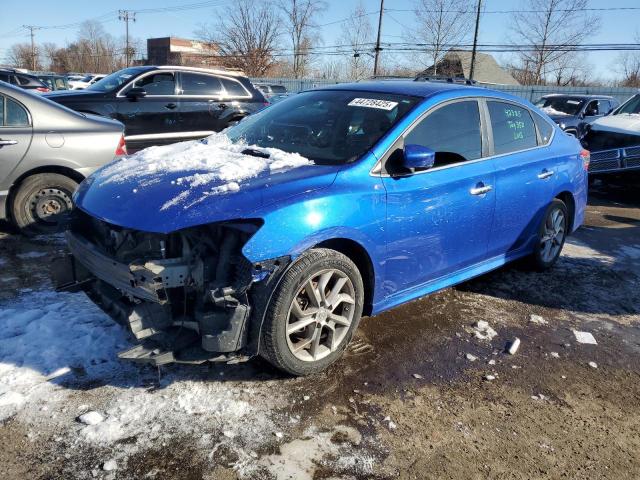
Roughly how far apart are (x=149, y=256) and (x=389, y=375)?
63.6 inches

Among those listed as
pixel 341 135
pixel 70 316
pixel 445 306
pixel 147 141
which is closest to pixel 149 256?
pixel 70 316

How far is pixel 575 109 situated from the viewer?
15.2 metres

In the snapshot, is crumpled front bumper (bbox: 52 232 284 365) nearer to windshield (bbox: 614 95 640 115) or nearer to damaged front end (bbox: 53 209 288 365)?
damaged front end (bbox: 53 209 288 365)

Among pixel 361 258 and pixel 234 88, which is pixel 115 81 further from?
pixel 361 258

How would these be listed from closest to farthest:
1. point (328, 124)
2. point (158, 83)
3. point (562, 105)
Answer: point (328, 124), point (158, 83), point (562, 105)

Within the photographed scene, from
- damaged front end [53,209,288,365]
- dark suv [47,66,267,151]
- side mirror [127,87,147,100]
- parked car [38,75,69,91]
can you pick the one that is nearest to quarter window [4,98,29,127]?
damaged front end [53,209,288,365]

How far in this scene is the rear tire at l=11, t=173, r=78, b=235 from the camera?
5.17 meters

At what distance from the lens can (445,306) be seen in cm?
439

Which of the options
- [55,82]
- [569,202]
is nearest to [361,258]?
[569,202]

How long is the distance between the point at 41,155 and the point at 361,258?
143 inches

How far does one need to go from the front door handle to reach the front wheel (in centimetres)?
117

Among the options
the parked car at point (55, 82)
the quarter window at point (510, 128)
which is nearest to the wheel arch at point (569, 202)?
the quarter window at point (510, 128)

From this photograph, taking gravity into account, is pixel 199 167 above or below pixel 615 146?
below

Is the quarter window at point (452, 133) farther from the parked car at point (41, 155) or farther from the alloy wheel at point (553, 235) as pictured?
the parked car at point (41, 155)
